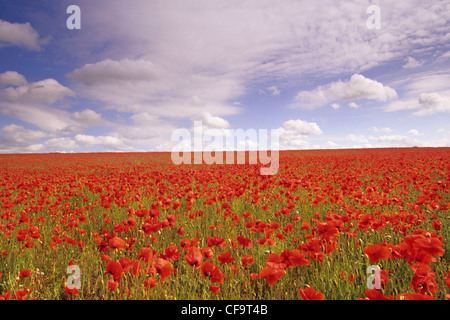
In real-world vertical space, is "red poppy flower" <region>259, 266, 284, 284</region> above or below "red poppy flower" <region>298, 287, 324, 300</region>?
below

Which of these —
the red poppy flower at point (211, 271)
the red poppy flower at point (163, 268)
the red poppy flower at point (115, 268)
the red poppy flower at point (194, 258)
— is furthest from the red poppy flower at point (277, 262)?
the red poppy flower at point (115, 268)

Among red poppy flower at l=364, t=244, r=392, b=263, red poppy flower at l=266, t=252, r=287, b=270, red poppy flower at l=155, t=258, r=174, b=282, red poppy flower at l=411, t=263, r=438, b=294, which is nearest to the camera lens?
red poppy flower at l=411, t=263, r=438, b=294

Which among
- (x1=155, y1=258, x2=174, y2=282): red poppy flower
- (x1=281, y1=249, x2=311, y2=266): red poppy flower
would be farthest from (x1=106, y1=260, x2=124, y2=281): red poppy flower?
(x1=281, y1=249, x2=311, y2=266): red poppy flower

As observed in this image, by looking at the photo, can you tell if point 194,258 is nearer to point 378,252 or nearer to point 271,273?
point 271,273

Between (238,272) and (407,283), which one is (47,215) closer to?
(238,272)

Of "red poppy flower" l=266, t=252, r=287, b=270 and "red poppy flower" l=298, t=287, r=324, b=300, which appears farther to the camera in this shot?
"red poppy flower" l=266, t=252, r=287, b=270

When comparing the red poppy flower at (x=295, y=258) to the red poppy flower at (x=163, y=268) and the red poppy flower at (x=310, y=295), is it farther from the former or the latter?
the red poppy flower at (x=163, y=268)

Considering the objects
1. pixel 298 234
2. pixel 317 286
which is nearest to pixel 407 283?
pixel 317 286

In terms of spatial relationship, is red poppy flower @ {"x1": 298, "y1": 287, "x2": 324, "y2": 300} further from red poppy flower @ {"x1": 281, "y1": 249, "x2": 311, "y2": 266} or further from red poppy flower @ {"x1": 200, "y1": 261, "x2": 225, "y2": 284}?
red poppy flower @ {"x1": 200, "y1": 261, "x2": 225, "y2": 284}

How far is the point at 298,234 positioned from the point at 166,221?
203 cm

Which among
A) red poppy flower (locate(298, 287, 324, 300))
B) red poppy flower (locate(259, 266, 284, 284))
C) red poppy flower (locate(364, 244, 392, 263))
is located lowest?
red poppy flower (locate(259, 266, 284, 284))

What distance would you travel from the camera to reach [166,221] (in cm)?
267

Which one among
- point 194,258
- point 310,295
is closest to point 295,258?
point 310,295

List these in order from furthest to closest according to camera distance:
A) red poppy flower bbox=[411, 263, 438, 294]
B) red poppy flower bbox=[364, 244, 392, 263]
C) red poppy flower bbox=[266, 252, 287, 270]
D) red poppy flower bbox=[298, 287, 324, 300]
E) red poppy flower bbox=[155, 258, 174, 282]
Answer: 1. red poppy flower bbox=[266, 252, 287, 270]
2. red poppy flower bbox=[155, 258, 174, 282]
3. red poppy flower bbox=[364, 244, 392, 263]
4. red poppy flower bbox=[411, 263, 438, 294]
5. red poppy flower bbox=[298, 287, 324, 300]
